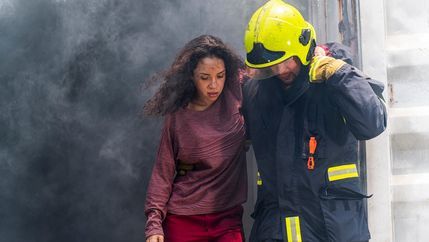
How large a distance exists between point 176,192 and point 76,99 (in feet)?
3.27

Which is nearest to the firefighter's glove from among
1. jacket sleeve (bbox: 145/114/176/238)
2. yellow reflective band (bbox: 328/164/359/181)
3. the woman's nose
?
yellow reflective band (bbox: 328/164/359/181)

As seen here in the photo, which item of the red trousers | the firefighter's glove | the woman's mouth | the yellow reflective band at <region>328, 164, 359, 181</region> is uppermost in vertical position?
the woman's mouth

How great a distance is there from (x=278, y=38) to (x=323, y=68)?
23 cm

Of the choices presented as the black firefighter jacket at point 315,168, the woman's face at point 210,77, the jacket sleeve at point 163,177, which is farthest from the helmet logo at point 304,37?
the jacket sleeve at point 163,177

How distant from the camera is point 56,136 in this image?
3889 mm

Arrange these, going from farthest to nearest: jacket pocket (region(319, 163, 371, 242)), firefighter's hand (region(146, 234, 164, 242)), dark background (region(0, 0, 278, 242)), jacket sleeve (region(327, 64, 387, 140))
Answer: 1. dark background (region(0, 0, 278, 242))
2. firefighter's hand (region(146, 234, 164, 242))
3. jacket pocket (region(319, 163, 371, 242))
4. jacket sleeve (region(327, 64, 387, 140))

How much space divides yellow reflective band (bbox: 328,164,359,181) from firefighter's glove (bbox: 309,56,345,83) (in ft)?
1.22

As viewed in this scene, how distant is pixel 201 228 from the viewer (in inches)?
126

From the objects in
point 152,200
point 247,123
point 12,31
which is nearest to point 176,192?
point 152,200

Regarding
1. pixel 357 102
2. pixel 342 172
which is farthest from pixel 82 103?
pixel 357 102

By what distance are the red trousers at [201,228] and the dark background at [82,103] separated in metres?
0.75

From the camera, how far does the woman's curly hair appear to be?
324cm

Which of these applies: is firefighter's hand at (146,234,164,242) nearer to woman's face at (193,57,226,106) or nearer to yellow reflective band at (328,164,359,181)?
woman's face at (193,57,226,106)

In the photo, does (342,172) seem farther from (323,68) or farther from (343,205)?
(323,68)
